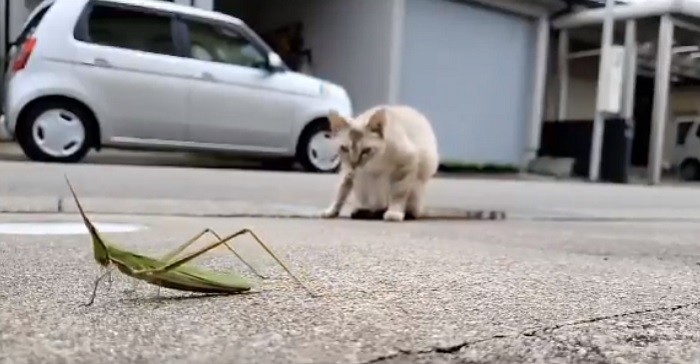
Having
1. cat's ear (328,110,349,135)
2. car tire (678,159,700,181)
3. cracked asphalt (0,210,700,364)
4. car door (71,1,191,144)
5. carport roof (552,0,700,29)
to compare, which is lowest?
car tire (678,159,700,181)

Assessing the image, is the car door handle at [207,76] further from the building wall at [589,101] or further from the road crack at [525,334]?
the building wall at [589,101]

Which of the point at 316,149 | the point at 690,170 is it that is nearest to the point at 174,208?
the point at 316,149

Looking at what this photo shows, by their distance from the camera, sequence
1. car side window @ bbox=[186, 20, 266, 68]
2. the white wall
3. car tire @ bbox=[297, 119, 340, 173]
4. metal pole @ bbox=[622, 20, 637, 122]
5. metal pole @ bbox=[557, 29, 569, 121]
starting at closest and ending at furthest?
car side window @ bbox=[186, 20, 266, 68], car tire @ bbox=[297, 119, 340, 173], the white wall, metal pole @ bbox=[622, 20, 637, 122], metal pole @ bbox=[557, 29, 569, 121]

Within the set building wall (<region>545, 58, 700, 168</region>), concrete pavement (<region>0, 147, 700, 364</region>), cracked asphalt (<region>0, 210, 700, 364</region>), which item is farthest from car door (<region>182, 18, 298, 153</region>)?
building wall (<region>545, 58, 700, 168</region>)

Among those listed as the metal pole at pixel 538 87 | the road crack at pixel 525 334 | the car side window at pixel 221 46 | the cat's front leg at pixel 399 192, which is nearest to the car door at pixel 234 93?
the car side window at pixel 221 46

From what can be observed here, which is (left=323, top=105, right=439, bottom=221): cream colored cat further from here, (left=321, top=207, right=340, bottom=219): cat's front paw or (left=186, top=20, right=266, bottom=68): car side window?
(left=186, top=20, right=266, bottom=68): car side window

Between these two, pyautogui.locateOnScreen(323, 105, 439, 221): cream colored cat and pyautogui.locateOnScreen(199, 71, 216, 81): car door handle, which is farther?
pyautogui.locateOnScreen(199, 71, 216, 81): car door handle

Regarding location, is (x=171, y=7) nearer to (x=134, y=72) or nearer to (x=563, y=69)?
(x=134, y=72)
